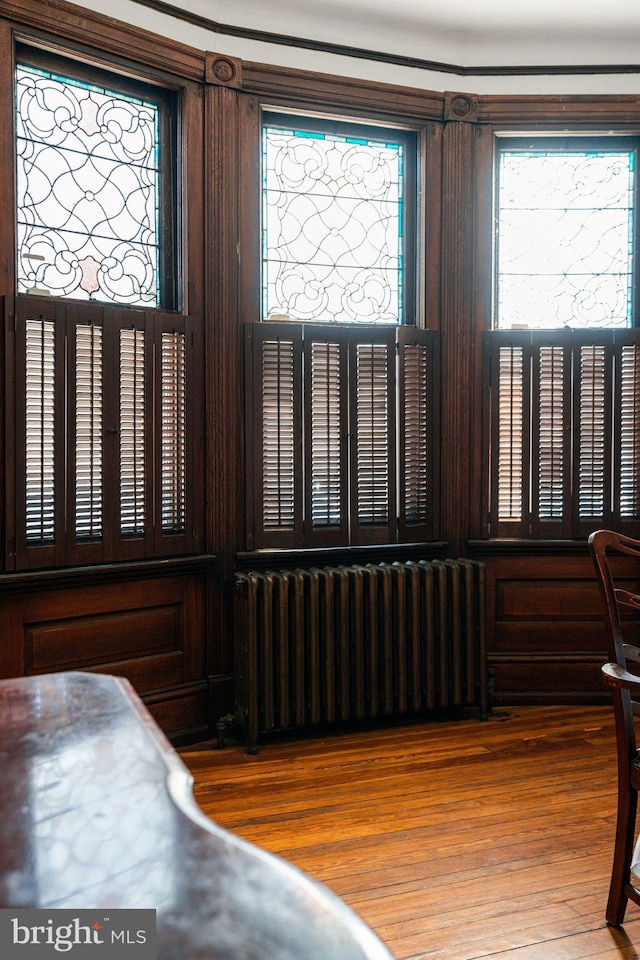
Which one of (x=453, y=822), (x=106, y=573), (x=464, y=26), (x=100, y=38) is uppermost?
(x=464, y=26)

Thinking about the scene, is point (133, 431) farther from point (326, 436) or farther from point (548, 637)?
point (548, 637)

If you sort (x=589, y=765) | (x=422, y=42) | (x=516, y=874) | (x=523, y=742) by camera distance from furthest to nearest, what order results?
1. (x=422, y=42)
2. (x=523, y=742)
3. (x=589, y=765)
4. (x=516, y=874)

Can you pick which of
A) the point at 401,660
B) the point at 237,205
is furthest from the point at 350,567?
the point at 237,205

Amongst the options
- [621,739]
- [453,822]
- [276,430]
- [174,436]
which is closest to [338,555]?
[276,430]

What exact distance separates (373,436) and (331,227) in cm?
107

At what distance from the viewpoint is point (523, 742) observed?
11.8 feet

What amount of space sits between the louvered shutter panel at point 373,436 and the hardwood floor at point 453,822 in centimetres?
101

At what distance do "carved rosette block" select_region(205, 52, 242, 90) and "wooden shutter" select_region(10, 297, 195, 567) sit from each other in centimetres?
113

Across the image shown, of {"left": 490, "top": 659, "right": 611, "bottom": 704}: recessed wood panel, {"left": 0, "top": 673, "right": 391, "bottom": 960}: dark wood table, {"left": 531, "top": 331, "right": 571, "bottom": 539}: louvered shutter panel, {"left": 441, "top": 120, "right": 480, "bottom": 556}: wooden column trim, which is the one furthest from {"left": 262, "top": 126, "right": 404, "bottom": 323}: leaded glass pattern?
{"left": 0, "top": 673, "right": 391, "bottom": 960}: dark wood table

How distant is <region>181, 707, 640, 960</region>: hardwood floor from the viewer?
2.15m

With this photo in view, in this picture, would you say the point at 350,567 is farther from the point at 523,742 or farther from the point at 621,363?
the point at 621,363

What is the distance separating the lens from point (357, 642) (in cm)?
368

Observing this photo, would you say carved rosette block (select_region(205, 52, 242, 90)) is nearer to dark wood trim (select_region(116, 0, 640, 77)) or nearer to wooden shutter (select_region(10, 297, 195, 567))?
dark wood trim (select_region(116, 0, 640, 77))

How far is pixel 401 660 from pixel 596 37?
130 inches
